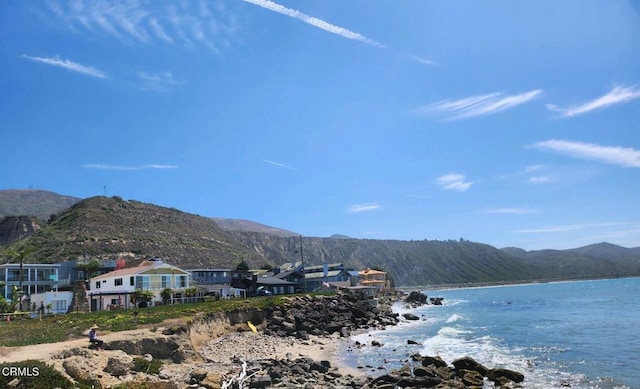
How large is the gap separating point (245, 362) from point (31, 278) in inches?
1981

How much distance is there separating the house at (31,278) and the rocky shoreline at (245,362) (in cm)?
3360

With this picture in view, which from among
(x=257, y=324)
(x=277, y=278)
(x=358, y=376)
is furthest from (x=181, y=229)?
(x=358, y=376)

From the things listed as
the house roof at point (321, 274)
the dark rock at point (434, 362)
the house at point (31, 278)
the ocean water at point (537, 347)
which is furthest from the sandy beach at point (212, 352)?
the house roof at point (321, 274)

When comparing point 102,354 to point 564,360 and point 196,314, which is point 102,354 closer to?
point 196,314

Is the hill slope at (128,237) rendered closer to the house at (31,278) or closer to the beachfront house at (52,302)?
the house at (31,278)

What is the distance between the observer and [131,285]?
52.0m

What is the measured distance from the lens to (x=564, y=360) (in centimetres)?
2947

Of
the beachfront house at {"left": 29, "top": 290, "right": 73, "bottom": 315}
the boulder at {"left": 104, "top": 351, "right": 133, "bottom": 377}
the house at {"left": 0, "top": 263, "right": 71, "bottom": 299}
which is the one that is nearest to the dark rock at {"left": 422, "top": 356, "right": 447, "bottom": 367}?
the boulder at {"left": 104, "top": 351, "right": 133, "bottom": 377}

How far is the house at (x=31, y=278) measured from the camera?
59.2 metres

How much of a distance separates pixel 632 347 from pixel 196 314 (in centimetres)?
3224

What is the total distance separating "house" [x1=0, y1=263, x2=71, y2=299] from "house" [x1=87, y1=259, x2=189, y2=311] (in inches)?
410

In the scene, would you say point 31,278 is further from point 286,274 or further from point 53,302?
point 286,274

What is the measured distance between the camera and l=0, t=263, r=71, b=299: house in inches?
2329

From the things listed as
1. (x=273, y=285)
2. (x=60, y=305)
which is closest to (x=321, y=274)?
(x=273, y=285)
